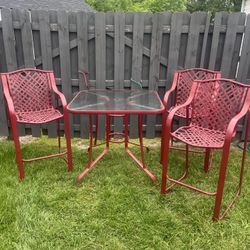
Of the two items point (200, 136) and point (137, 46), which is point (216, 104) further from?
point (137, 46)

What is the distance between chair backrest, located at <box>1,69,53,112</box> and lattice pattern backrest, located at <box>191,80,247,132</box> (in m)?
1.75

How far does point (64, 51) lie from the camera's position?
3.45 meters

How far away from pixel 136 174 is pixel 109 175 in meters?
0.31

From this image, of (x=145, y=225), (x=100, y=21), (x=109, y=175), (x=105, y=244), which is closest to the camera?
(x=105, y=244)

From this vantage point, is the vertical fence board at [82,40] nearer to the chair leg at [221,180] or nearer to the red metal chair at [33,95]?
the red metal chair at [33,95]

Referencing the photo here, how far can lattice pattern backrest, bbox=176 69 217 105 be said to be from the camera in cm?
330

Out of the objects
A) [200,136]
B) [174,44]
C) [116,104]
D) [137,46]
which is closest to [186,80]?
[174,44]

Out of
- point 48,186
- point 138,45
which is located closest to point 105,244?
point 48,186

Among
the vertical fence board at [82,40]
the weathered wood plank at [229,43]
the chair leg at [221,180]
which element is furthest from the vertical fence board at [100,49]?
the chair leg at [221,180]

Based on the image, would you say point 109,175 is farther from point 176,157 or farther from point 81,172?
point 176,157

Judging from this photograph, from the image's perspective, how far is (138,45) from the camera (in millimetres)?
3422

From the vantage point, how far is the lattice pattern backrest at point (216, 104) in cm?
245

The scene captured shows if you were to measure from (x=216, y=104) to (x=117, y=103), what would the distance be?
975mm

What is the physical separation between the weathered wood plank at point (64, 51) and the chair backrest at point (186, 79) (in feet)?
Answer: 4.74
